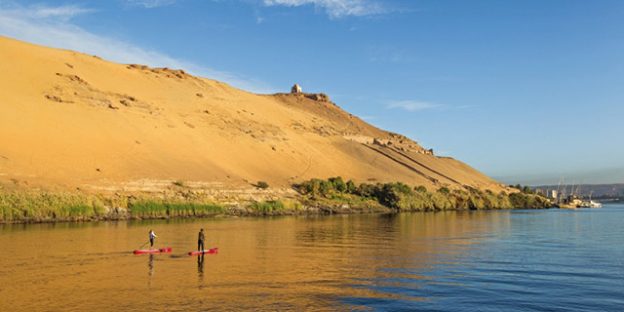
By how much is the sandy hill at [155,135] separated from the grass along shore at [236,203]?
406 centimetres

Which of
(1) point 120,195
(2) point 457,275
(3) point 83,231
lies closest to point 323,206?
(1) point 120,195

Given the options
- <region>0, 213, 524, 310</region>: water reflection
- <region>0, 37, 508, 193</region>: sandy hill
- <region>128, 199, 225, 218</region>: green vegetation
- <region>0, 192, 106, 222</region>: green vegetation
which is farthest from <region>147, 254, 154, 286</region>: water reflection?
<region>0, 37, 508, 193</region>: sandy hill

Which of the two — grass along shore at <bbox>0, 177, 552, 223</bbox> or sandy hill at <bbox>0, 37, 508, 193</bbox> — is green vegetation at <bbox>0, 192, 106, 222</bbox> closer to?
grass along shore at <bbox>0, 177, 552, 223</bbox>

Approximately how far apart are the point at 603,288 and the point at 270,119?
98.6 m

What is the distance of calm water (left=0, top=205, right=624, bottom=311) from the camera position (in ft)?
55.6

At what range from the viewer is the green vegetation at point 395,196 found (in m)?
78.2

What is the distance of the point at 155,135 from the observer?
79.6m

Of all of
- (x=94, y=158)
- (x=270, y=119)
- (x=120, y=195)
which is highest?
(x=270, y=119)

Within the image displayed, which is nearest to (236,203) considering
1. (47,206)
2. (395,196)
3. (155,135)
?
(47,206)

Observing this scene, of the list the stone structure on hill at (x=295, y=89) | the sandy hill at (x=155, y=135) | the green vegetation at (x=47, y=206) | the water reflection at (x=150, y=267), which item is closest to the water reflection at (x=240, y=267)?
the water reflection at (x=150, y=267)

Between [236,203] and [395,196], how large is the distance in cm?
2843

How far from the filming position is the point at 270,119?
380 ft

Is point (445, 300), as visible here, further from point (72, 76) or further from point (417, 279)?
point (72, 76)

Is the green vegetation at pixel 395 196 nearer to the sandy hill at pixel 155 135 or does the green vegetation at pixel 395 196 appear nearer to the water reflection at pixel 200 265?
the sandy hill at pixel 155 135
